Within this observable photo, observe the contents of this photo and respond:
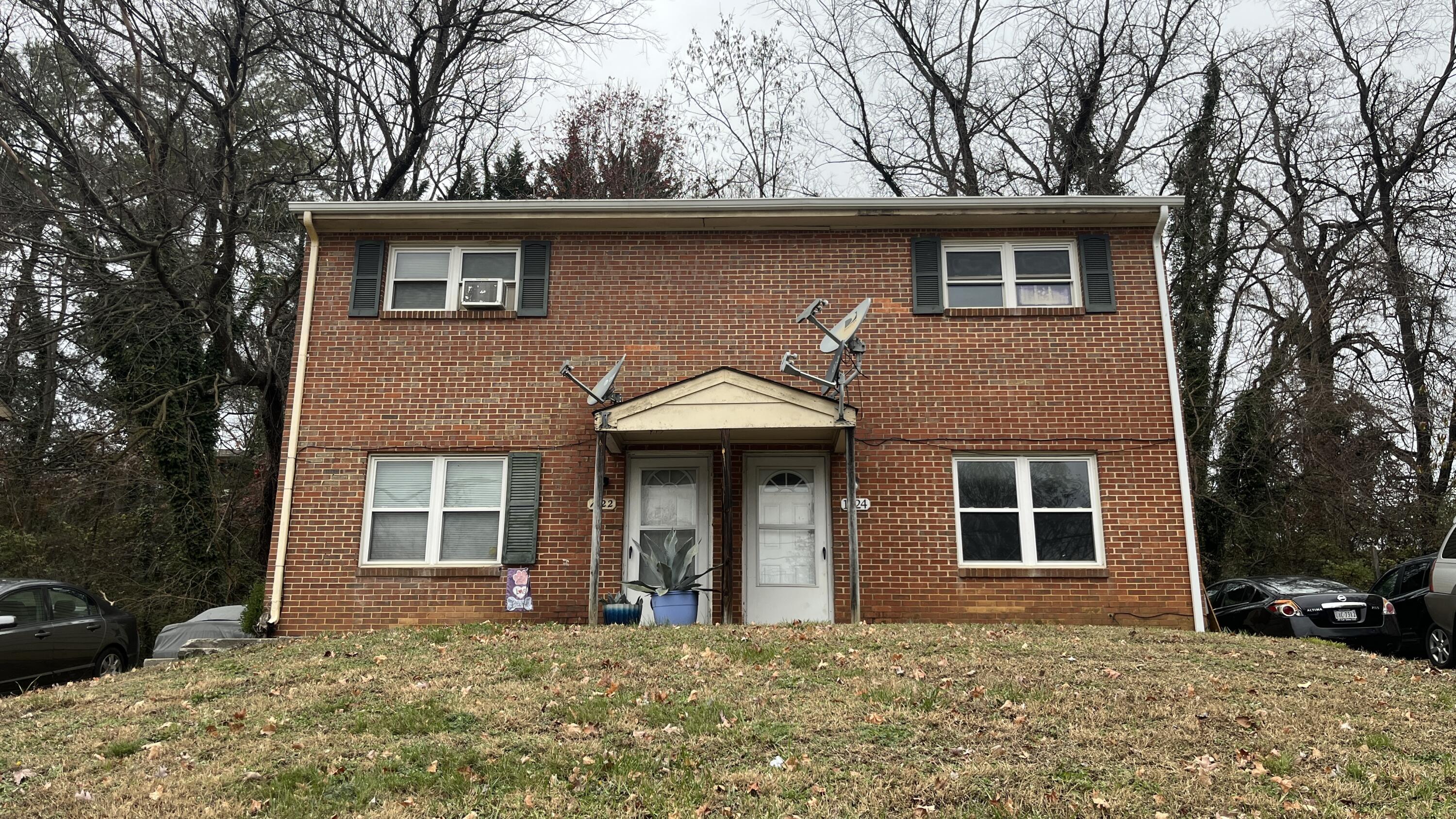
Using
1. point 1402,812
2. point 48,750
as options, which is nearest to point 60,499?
point 48,750

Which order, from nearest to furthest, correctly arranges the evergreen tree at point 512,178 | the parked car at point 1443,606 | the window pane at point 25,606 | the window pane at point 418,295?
the parked car at point 1443,606
the window pane at point 25,606
the window pane at point 418,295
the evergreen tree at point 512,178

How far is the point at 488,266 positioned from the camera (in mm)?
12789

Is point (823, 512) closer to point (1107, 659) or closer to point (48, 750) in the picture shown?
point (1107, 659)

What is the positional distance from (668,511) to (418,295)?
416cm

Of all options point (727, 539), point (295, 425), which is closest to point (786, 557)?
point (727, 539)

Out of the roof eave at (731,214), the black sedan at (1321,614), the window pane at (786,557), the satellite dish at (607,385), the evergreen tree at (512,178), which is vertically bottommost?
the black sedan at (1321,614)

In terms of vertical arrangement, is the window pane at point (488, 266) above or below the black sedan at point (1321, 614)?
above

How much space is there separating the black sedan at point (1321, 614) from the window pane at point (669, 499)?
22.5 ft

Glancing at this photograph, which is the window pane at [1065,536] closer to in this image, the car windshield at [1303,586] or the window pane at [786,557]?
the window pane at [786,557]

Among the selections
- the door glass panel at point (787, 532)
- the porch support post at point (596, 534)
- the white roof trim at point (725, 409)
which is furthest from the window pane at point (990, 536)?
the porch support post at point (596, 534)

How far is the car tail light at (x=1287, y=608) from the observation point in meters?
12.4

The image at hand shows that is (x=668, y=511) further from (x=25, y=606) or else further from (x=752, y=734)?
(x=25, y=606)

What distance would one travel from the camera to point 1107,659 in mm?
8359

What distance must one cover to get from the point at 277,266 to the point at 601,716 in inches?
657
